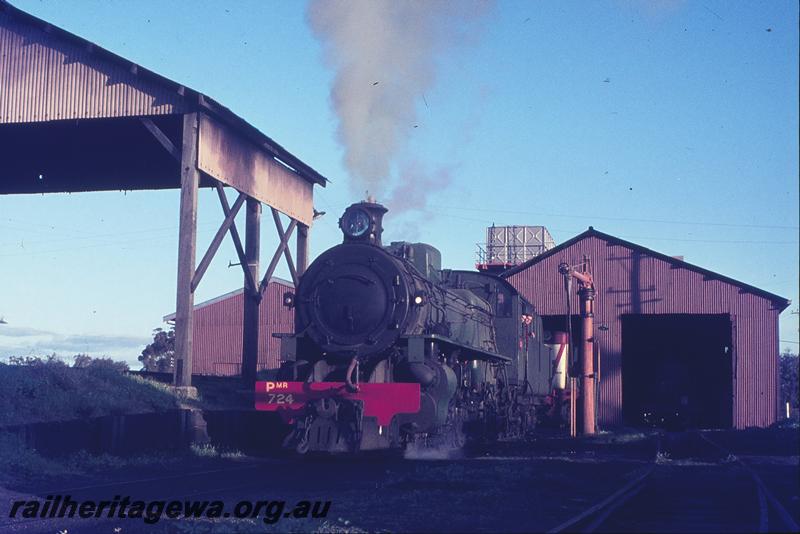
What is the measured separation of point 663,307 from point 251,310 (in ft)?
53.6

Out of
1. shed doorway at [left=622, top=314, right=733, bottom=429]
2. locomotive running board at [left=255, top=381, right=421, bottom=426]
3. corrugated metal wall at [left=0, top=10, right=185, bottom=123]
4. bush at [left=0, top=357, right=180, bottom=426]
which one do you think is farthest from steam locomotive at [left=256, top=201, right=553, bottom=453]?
shed doorway at [left=622, top=314, right=733, bottom=429]

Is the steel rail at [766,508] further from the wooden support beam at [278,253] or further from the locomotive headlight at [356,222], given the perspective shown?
the wooden support beam at [278,253]

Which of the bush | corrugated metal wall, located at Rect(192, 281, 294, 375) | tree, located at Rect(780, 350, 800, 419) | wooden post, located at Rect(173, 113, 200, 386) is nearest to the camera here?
the bush

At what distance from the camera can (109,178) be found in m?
25.0

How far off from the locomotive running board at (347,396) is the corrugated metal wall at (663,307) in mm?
20144

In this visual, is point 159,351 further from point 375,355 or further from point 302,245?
point 375,355

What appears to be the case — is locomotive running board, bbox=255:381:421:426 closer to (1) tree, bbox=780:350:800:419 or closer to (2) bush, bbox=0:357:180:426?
(2) bush, bbox=0:357:180:426

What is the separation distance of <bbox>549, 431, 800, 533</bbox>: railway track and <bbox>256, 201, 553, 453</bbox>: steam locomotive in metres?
3.52

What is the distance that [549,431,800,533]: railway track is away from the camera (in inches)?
307

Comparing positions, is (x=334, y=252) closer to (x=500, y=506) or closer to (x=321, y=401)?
(x=321, y=401)

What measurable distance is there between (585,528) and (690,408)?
32.6 metres

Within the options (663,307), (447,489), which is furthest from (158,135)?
(663,307)

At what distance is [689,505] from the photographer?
9383 mm

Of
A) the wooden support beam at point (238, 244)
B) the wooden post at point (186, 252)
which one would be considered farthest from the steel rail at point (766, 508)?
the wooden support beam at point (238, 244)
